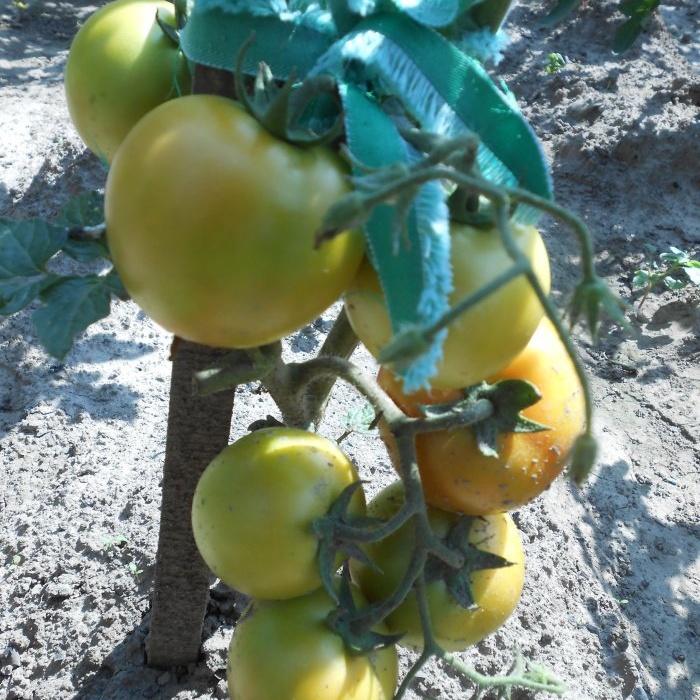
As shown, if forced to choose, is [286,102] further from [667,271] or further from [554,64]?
[554,64]

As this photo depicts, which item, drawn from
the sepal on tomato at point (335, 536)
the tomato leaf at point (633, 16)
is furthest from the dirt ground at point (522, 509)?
the sepal on tomato at point (335, 536)

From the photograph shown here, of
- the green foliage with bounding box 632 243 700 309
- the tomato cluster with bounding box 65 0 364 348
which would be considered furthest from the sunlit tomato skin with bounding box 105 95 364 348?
the green foliage with bounding box 632 243 700 309

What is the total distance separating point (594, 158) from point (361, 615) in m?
2.09

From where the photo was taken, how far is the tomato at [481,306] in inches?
17.9

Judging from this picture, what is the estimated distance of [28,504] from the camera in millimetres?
1309

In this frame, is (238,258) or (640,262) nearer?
(238,258)

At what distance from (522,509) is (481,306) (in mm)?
1049

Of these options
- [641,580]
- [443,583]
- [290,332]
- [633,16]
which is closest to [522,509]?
[641,580]

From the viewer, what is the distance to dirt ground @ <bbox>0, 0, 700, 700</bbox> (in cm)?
115

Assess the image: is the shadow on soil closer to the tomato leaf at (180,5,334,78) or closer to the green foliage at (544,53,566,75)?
the tomato leaf at (180,5,334,78)

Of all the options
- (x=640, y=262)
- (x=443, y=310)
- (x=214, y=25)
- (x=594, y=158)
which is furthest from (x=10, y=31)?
(x=443, y=310)

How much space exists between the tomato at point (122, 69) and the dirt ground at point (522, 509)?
0.80 metres

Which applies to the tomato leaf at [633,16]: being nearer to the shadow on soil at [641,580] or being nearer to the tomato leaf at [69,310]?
the shadow on soil at [641,580]

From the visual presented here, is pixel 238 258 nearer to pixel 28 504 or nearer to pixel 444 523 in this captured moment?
pixel 444 523
